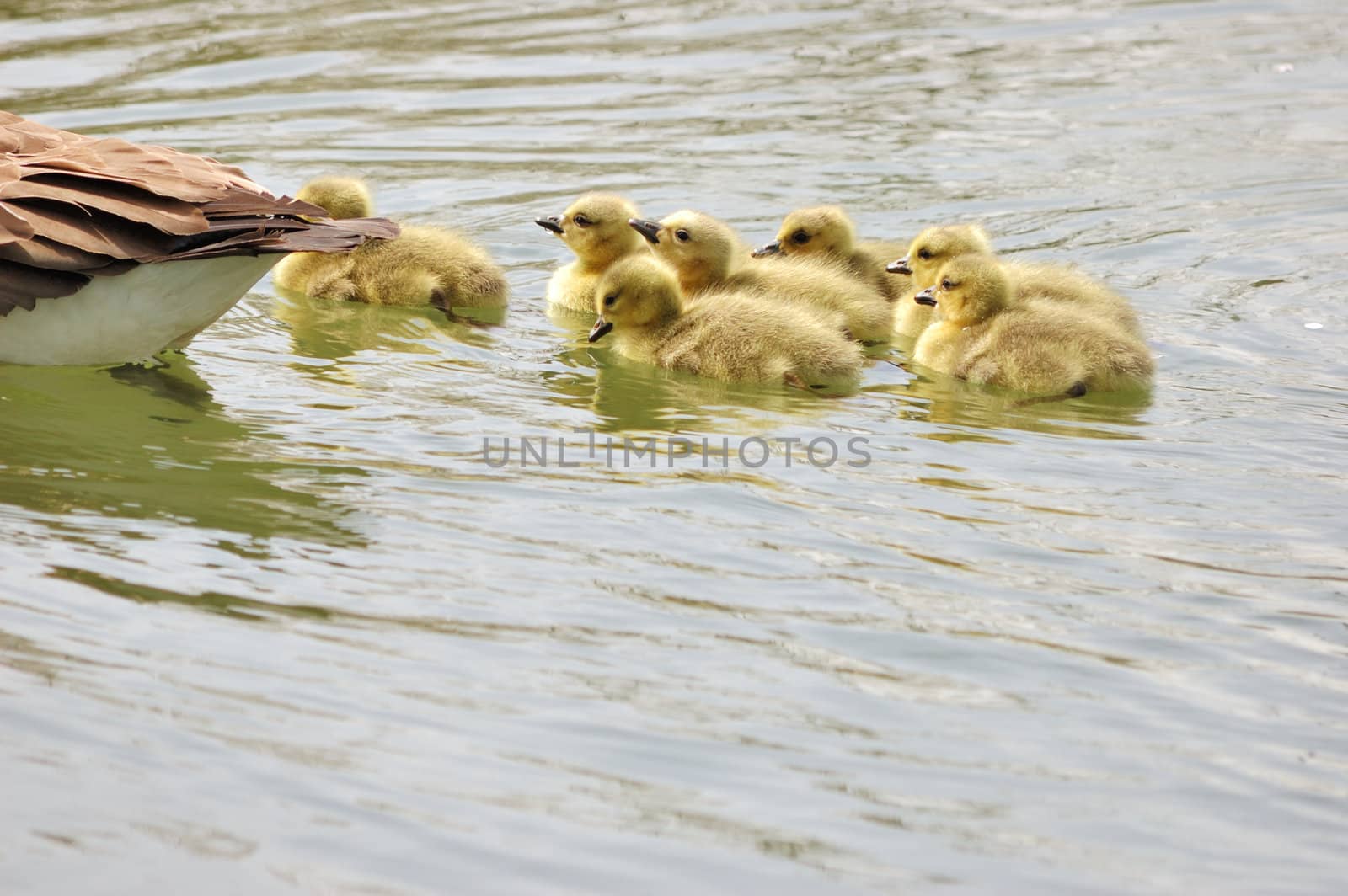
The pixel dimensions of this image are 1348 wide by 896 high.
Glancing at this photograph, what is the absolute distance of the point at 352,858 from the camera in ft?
10.1

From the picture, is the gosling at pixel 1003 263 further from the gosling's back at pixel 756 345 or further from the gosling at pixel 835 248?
the gosling's back at pixel 756 345

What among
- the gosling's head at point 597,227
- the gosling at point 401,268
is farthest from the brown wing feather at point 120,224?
the gosling's head at point 597,227

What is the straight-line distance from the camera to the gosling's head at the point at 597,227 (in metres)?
7.32

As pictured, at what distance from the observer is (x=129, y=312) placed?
5332 millimetres

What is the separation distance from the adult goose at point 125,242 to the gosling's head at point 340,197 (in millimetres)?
1637

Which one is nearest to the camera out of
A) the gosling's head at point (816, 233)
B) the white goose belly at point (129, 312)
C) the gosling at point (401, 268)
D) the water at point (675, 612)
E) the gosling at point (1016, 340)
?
the water at point (675, 612)

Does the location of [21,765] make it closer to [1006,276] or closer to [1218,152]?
[1006,276]

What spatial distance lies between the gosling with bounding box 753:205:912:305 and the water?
0.89 meters

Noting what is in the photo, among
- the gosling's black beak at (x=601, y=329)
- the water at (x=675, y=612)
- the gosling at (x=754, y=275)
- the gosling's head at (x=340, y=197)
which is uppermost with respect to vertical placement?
the gosling's head at (x=340, y=197)

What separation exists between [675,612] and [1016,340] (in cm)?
248

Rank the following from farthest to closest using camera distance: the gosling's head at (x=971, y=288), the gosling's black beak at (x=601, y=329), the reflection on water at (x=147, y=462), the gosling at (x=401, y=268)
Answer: the gosling at (x=401, y=268) < the gosling's black beak at (x=601, y=329) < the gosling's head at (x=971, y=288) < the reflection on water at (x=147, y=462)

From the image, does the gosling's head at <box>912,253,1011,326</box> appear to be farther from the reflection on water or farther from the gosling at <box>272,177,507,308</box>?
the reflection on water

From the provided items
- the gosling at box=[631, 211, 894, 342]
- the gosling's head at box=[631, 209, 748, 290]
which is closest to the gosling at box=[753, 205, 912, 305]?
the gosling at box=[631, 211, 894, 342]

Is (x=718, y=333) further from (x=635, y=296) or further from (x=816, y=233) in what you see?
(x=816, y=233)
